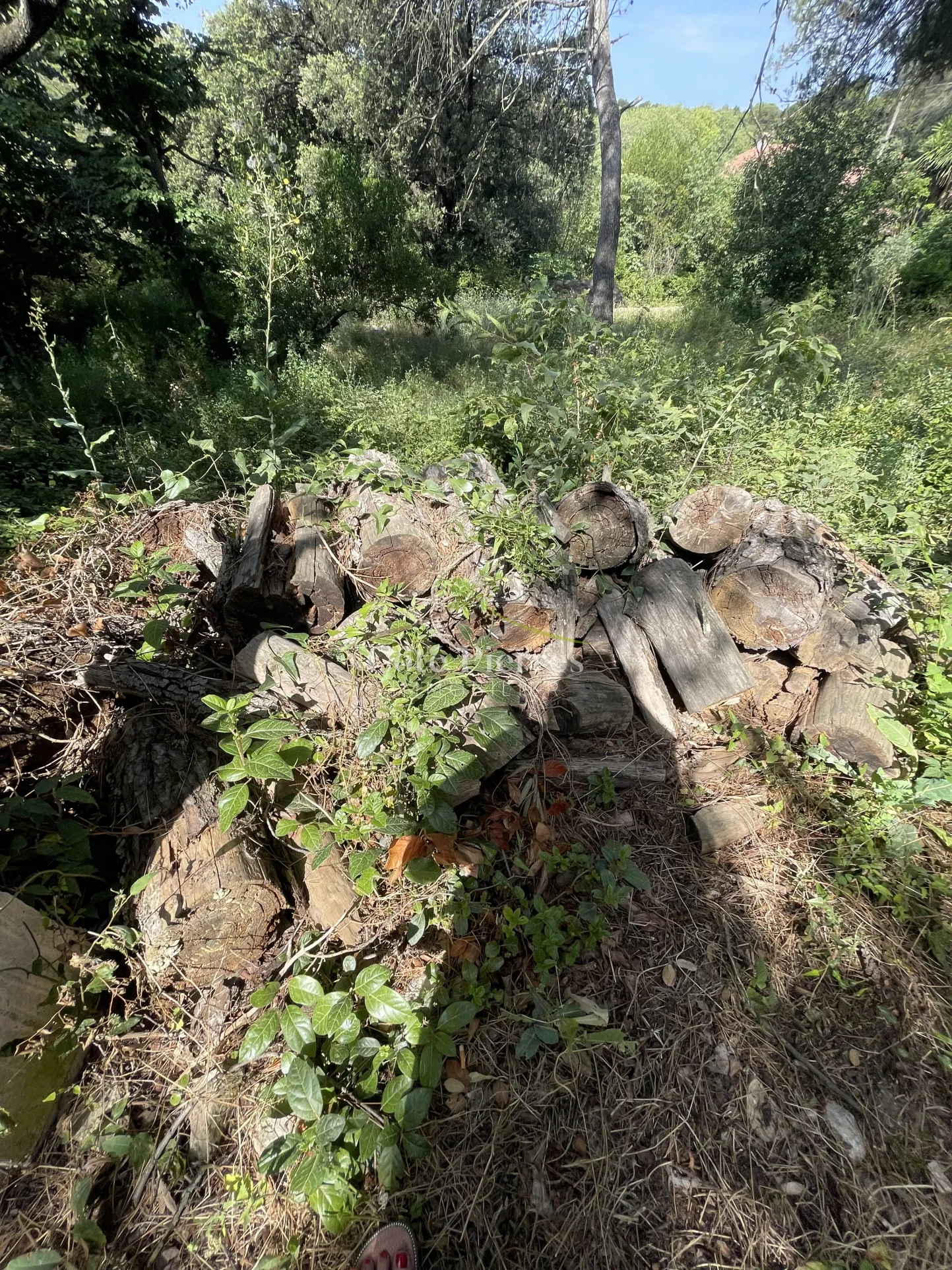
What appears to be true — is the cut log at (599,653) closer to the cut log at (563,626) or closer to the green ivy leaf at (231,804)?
the cut log at (563,626)

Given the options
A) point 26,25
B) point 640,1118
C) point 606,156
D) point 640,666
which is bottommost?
point 640,1118

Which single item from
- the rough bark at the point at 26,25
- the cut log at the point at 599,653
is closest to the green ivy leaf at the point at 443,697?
the cut log at the point at 599,653

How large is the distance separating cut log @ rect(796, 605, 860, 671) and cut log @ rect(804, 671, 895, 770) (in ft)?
0.19

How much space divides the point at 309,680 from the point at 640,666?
1374 mm

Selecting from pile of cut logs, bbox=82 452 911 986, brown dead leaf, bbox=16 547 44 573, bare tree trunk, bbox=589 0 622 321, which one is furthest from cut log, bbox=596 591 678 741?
bare tree trunk, bbox=589 0 622 321

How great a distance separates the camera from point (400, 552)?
233 centimetres

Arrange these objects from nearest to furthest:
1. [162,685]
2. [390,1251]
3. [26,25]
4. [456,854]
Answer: [390,1251] → [456,854] → [162,685] → [26,25]

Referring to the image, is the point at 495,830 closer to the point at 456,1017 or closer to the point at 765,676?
the point at 456,1017

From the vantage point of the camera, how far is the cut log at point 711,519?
2461mm

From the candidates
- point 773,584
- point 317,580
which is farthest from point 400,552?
point 773,584

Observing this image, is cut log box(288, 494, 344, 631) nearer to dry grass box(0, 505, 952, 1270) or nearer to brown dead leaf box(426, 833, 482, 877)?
dry grass box(0, 505, 952, 1270)

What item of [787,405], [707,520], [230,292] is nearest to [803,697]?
[707,520]

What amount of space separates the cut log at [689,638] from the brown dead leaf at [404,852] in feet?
4.28

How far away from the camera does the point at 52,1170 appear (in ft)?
4.59
